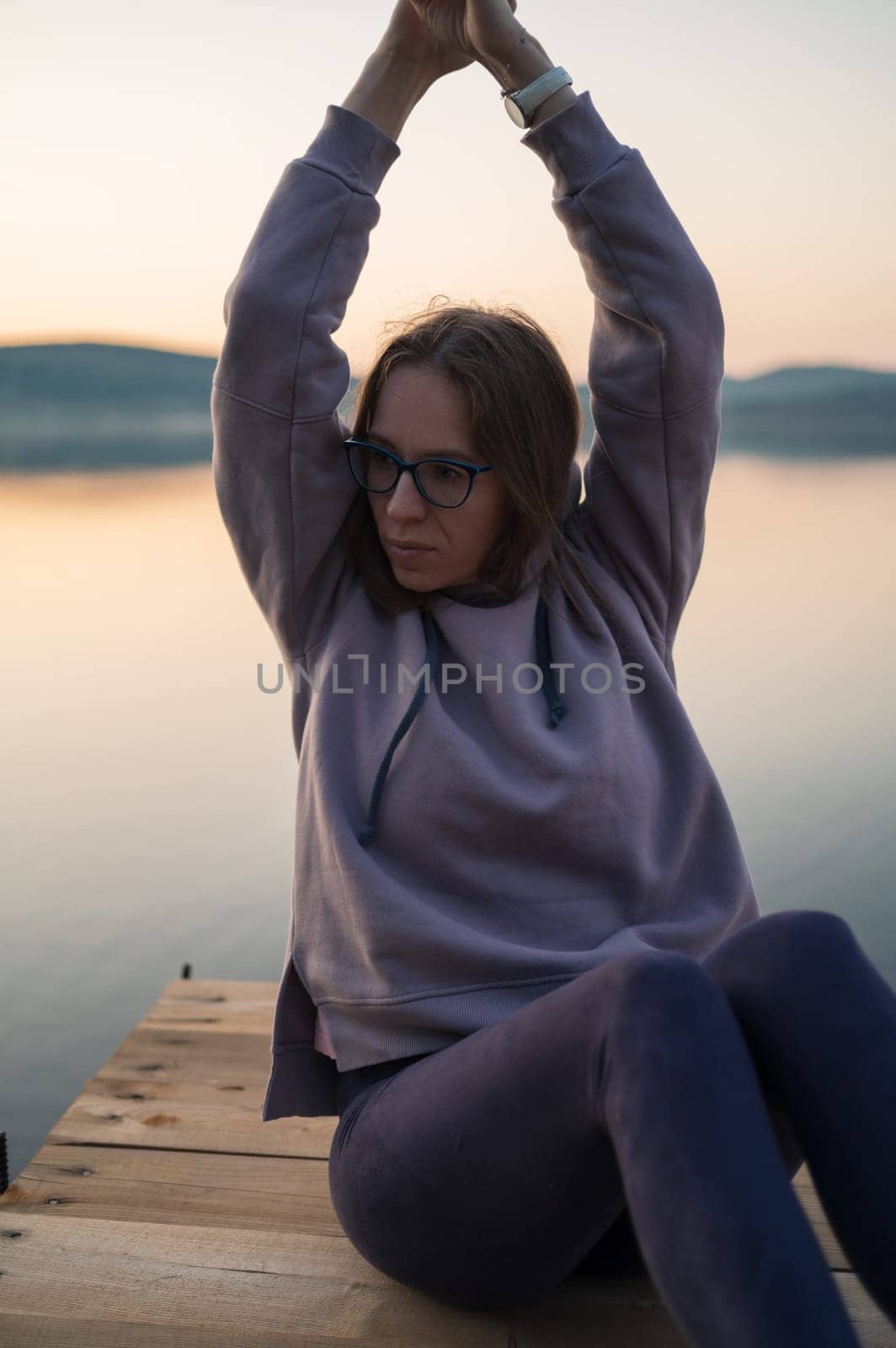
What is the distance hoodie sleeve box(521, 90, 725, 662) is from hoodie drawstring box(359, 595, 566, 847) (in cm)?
13

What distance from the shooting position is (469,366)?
4.21ft

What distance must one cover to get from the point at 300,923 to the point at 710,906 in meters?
0.43

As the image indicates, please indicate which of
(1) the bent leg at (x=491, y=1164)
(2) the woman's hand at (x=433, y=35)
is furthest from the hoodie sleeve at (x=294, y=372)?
(1) the bent leg at (x=491, y=1164)

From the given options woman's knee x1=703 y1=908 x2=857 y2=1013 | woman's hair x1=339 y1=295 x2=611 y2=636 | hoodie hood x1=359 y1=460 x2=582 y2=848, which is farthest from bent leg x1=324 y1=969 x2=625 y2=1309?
woman's hair x1=339 y1=295 x2=611 y2=636

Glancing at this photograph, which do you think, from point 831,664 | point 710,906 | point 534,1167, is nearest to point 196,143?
point 831,664

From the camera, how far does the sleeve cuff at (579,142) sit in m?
1.30

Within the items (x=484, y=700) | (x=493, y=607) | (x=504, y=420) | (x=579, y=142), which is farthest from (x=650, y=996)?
(x=579, y=142)

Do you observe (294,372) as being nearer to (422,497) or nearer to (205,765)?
(422,497)

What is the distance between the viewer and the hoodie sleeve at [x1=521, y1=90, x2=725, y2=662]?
1311mm

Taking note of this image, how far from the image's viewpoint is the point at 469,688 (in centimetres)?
131

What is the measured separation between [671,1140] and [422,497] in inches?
26.8

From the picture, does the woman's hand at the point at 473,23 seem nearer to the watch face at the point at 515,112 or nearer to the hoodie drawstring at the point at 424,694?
the watch face at the point at 515,112

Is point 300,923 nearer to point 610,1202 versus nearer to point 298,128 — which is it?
point 610,1202

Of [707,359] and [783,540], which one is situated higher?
[707,359]
